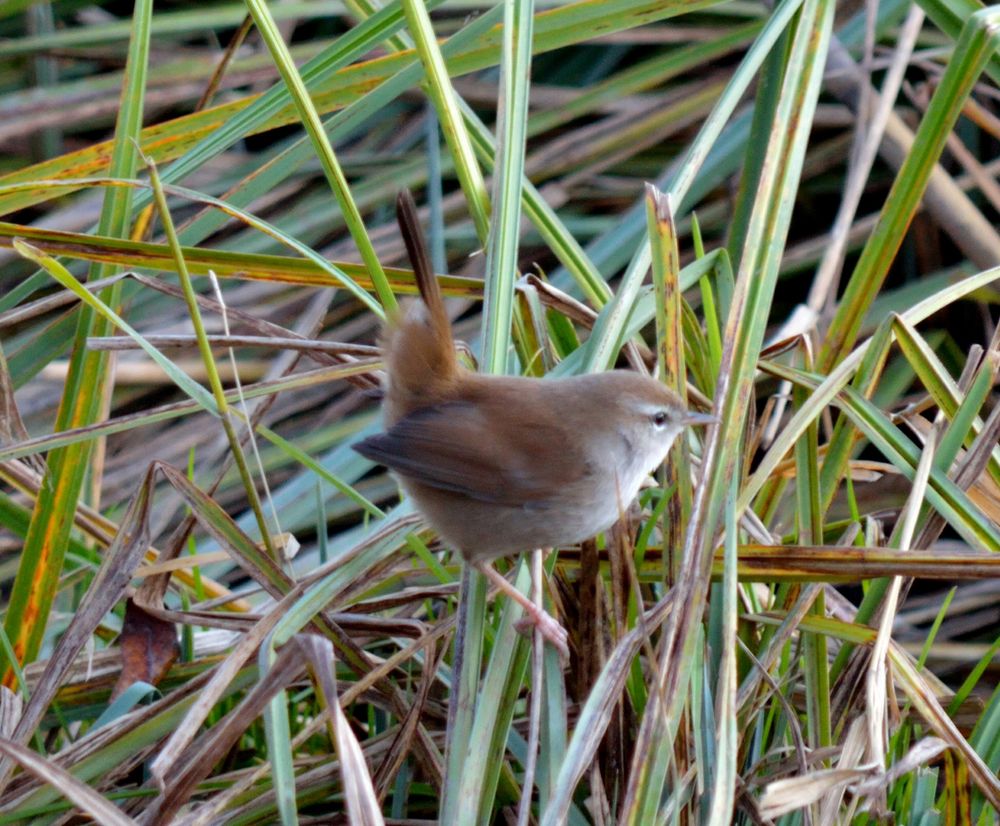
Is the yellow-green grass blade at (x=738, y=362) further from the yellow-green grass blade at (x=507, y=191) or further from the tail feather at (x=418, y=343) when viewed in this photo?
the tail feather at (x=418, y=343)

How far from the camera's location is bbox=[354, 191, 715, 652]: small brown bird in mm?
1970

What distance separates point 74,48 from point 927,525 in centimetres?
296

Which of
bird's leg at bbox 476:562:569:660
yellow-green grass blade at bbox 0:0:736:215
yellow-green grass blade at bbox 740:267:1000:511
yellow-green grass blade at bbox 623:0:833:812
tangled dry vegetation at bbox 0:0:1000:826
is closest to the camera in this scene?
yellow-green grass blade at bbox 623:0:833:812

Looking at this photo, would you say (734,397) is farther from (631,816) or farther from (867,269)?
(631,816)

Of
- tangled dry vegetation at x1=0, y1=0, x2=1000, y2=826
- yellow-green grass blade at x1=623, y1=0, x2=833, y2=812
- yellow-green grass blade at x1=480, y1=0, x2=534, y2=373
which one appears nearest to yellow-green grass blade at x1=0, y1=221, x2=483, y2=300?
tangled dry vegetation at x1=0, y1=0, x2=1000, y2=826

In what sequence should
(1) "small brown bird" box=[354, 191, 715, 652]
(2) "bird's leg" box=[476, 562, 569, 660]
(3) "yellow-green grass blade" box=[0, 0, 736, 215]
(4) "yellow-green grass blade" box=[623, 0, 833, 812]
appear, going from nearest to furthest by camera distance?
(4) "yellow-green grass blade" box=[623, 0, 833, 812] < (2) "bird's leg" box=[476, 562, 569, 660] < (1) "small brown bird" box=[354, 191, 715, 652] < (3) "yellow-green grass blade" box=[0, 0, 736, 215]

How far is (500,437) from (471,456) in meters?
0.06

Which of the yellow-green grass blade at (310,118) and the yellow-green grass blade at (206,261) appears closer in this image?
the yellow-green grass blade at (310,118)

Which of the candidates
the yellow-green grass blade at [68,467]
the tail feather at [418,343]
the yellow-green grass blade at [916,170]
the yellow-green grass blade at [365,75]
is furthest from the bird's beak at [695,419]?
the yellow-green grass blade at [68,467]

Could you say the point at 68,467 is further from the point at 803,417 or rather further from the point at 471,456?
the point at 803,417

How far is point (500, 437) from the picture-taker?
6.84 ft

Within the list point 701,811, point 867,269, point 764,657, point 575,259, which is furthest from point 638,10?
point 701,811

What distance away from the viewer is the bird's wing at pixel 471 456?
2018mm

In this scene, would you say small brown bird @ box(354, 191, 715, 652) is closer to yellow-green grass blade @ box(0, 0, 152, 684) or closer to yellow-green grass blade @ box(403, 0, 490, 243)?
yellow-green grass blade @ box(403, 0, 490, 243)
